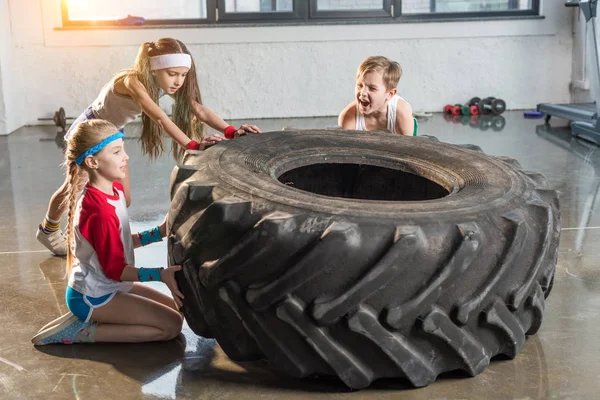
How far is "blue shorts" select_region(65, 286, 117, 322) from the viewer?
250 centimetres

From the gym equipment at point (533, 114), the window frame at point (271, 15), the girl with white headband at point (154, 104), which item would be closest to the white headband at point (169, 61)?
the girl with white headband at point (154, 104)

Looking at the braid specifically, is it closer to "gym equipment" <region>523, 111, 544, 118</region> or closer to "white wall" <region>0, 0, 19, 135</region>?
"white wall" <region>0, 0, 19, 135</region>

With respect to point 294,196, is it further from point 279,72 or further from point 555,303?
point 279,72

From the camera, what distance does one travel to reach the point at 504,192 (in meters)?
2.40

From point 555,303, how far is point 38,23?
5564 millimetres

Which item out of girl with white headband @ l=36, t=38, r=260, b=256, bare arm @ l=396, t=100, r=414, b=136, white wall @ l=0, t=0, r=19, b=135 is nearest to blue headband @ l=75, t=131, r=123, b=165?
girl with white headband @ l=36, t=38, r=260, b=256

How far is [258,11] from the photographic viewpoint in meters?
7.35

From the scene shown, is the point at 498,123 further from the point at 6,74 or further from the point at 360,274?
the point at 360,274

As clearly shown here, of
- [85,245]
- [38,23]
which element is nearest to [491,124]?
[38,23]

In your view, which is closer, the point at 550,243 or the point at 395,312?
the point at 395,312

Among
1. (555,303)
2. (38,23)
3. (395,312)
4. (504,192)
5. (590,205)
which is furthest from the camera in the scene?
(38,23)

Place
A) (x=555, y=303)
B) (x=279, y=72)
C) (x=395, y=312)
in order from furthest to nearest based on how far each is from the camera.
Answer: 1. (x=279, y=72)
2. (x=555, y=303)
3. (x=395, y=312)

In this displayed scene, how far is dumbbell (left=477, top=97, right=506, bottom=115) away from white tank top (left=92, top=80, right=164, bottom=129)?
4701 mm

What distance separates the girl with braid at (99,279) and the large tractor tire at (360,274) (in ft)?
0.68
